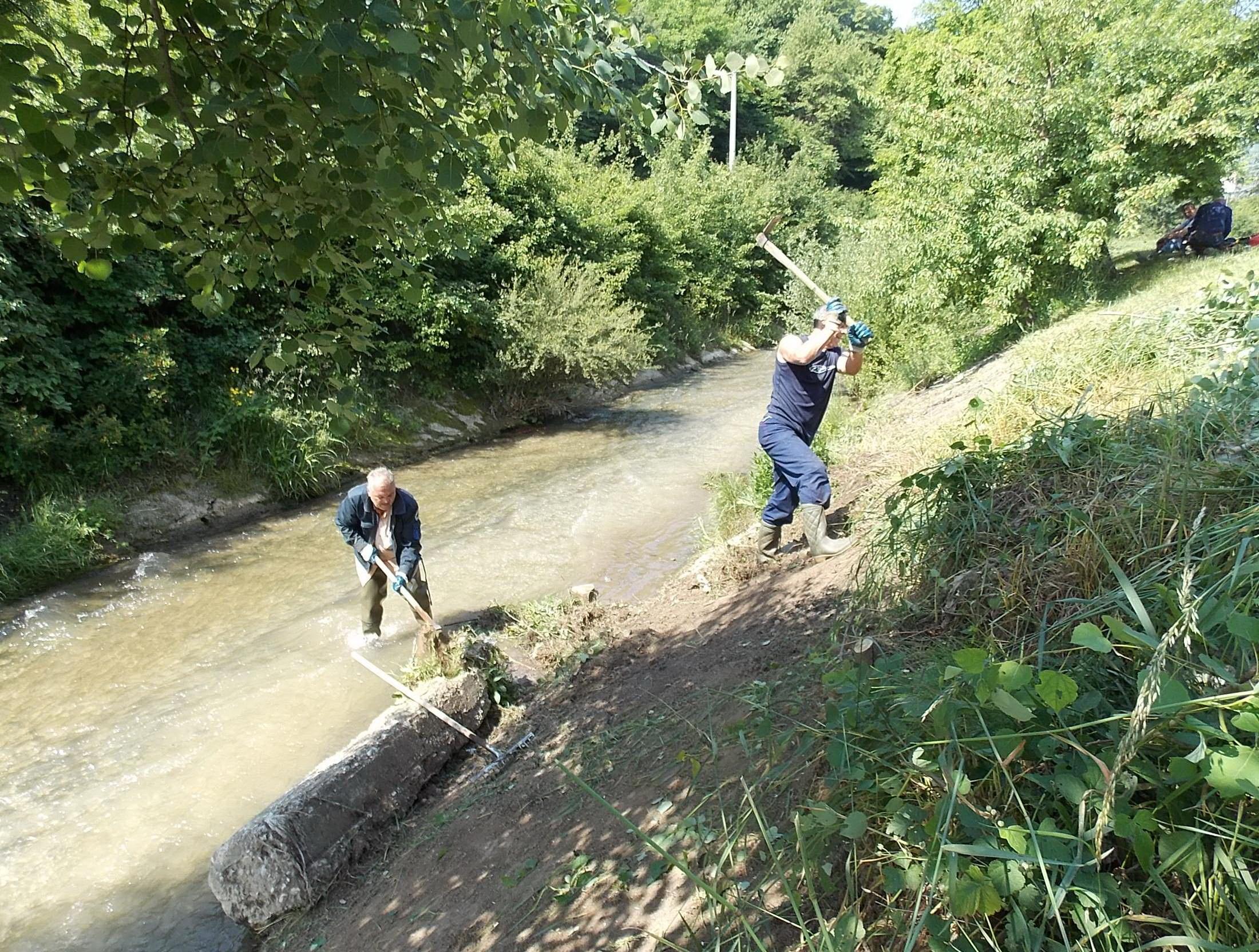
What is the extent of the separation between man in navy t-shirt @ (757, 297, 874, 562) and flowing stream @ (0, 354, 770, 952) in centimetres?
191

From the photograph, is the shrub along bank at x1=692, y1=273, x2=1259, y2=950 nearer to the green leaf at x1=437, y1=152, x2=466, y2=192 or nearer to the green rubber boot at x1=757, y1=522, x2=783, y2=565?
the green leaf at x1=437, y1=152, x2=466, y2=192

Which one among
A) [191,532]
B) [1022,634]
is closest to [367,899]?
[1022,634]

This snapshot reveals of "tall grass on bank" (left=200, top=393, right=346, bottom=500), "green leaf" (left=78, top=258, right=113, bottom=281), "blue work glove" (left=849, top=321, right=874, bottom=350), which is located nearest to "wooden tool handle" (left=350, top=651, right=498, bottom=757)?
"green leaf" (left=78, top=258, right=113, bottom=281)

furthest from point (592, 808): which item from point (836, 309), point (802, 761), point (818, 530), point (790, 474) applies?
point (836, 309)

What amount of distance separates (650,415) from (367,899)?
37.7 ft

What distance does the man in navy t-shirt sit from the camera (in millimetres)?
5148

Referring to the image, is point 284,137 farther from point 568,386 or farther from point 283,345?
point 568,386

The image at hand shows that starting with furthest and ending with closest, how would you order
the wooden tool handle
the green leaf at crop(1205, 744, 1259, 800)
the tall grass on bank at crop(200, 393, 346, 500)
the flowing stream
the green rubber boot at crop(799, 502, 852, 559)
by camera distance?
1. the tall grass on bank at crop(200, 393, 346, 500)
2. the green rubber boot at crop(799, 502, 852, 559)
3. the wooden tool handle
4. the flowing stream
5. the green leaf at crop(1205, 744, 1259, 800)

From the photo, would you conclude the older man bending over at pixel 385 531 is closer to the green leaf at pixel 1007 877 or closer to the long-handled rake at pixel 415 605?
the long-handled rake at pixel 415 605

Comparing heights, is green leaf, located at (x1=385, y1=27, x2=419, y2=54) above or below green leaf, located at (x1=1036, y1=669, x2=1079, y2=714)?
above

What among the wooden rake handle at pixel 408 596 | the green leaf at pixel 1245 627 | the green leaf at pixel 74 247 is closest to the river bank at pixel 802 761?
the green leaf at pixel 1245 627

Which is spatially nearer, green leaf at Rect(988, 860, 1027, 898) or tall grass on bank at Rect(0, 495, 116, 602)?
green leaf at Rect(988, 860, 1027, 898)

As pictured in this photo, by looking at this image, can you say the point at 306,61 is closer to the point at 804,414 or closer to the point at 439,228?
the point at 439,228

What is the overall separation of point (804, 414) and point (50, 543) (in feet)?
24.4
